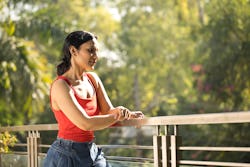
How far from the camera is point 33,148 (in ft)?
13.8

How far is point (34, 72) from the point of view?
11109mm

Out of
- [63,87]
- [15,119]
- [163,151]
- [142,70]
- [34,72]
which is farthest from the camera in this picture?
[142,70]

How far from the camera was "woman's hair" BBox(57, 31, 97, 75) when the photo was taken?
8.22 ft

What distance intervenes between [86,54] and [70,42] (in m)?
0.10

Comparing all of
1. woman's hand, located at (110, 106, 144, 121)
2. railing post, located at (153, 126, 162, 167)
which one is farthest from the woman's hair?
railing post, located at (153, 126, 162, 167)

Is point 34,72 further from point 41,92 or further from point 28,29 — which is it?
point 28,29

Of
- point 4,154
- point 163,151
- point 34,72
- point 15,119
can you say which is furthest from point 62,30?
point 163,151

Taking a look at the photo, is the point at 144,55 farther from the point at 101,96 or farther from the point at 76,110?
the point at 76,110

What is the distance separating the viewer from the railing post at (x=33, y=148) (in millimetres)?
4160

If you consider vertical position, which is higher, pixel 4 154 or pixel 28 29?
pixel 28 29

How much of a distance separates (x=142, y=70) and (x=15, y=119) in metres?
9.35

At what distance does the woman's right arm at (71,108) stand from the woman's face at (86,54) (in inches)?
5.4

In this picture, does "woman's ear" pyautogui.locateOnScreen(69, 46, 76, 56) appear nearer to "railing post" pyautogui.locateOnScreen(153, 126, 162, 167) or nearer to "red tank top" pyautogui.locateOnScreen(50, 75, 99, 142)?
"red tank top" pyautogui.locateOnScreen(50, 75, 99, 142)

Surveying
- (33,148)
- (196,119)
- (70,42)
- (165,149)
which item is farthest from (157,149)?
(33,148)
